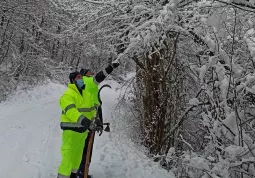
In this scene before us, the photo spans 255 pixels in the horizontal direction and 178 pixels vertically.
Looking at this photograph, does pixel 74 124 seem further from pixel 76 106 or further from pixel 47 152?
pixel 47 152

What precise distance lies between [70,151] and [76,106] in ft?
2.26

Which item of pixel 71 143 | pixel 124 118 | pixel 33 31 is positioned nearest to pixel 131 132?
pixel 124 118

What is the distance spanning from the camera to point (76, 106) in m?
5.45

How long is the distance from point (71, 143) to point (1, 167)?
231 centimetres

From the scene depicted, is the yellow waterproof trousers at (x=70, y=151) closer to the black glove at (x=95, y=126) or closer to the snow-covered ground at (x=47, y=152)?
the black glove at (x=95, y=126)

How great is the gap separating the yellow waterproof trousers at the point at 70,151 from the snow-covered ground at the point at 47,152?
1.16 metres

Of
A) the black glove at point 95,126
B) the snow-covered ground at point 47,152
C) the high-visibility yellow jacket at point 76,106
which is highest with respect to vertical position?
the high-visibility yellow jacket at point 76,106

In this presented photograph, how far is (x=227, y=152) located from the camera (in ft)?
11.9

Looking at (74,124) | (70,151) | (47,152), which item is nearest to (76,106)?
(74,124)

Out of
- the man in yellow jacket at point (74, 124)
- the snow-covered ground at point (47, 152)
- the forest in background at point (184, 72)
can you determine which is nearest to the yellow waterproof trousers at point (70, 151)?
the man in yellow jacket at point (74, 124)

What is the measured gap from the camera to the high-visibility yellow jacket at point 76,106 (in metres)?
4.92

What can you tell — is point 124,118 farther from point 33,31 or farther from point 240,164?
point 33,31

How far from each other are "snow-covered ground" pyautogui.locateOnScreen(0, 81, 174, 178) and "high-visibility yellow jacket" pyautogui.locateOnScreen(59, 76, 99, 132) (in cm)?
148

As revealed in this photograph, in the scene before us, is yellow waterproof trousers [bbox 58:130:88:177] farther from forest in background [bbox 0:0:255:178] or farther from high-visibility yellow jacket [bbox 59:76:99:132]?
forest in background [bbox 0:0:255:178]
